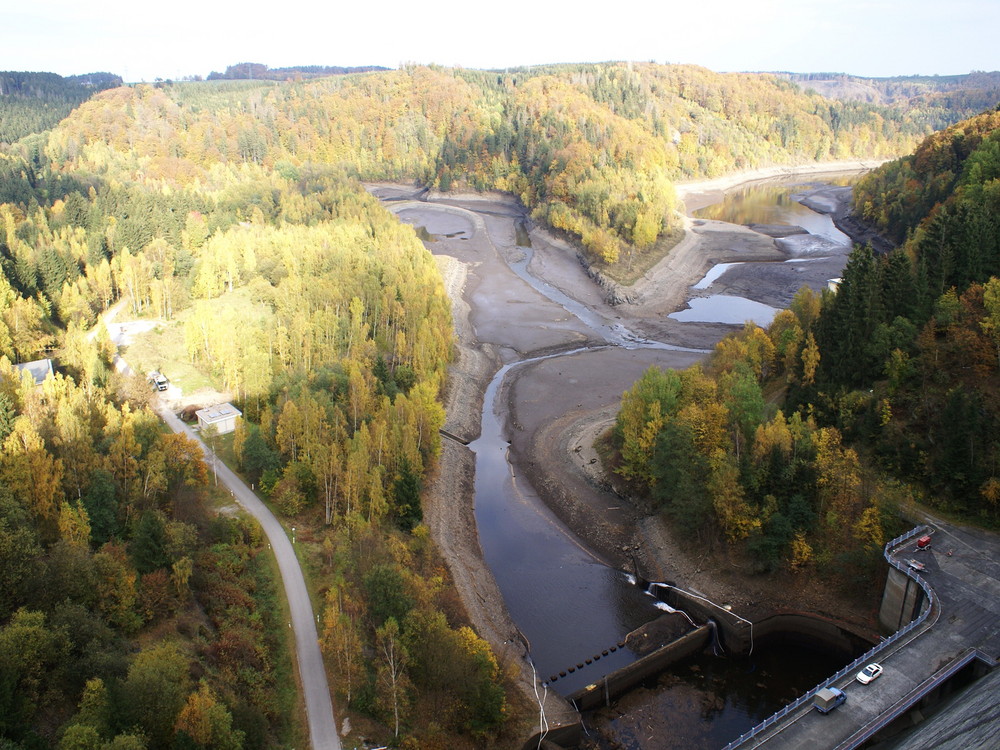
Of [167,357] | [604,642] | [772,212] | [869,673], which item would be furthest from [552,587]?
[772,212]

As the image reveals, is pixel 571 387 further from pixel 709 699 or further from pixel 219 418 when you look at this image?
pixel 709 699

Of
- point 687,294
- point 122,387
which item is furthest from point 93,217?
point 687,294

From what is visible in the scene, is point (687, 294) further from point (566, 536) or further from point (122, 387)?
point (122, 387)

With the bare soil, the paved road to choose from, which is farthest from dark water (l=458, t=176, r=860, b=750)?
the paved road

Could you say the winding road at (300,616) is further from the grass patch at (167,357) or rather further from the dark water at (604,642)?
the dark water at (604,642)

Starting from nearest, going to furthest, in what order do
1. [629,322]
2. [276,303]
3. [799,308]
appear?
1. [799,308]
2. [276,303]
3. [629,322]

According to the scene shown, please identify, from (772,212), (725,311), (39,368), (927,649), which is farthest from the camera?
(772,212)
